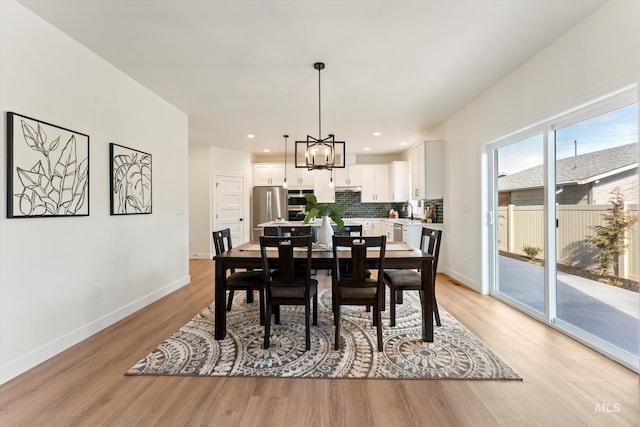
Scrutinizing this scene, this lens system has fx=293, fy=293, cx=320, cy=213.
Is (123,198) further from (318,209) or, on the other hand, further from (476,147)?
(476,147)

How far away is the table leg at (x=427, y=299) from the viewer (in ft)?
8.25

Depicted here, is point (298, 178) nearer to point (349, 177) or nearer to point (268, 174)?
point (268, 174)

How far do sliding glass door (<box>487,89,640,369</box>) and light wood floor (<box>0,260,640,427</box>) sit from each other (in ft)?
1.27

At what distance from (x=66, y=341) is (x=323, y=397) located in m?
2.25

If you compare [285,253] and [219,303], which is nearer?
[285,253]

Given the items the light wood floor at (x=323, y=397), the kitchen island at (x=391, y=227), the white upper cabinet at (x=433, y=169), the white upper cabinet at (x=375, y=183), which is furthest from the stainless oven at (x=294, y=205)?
the light wood floor at (x=323, y=397)

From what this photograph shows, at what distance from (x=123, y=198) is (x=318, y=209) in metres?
2.12

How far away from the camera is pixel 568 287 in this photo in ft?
8.99

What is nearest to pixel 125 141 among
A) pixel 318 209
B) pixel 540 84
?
pixel 318 209

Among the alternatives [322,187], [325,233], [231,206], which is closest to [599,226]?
[325,233]

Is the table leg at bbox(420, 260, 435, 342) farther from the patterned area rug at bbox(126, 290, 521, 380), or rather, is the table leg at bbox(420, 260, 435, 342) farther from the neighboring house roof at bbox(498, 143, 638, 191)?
the neighboring house roof at bbox(498, 143, 638, 191)

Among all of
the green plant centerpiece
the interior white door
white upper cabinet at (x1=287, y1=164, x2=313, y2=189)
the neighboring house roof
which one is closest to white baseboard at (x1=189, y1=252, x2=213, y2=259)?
the interior white door

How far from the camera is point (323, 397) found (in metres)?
1.81

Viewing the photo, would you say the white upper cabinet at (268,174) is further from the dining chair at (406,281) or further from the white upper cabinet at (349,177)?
the dining chair at (406,281)
